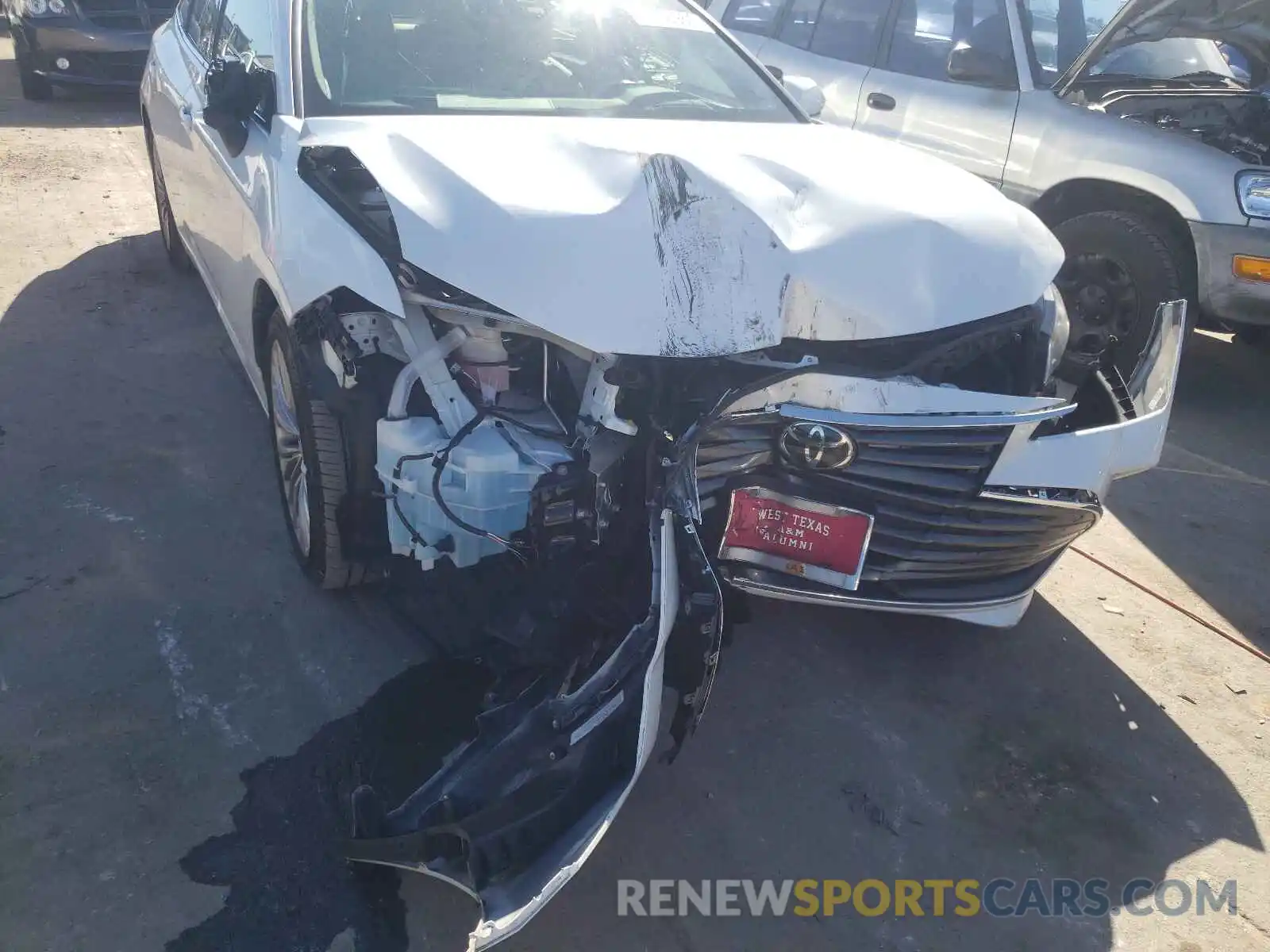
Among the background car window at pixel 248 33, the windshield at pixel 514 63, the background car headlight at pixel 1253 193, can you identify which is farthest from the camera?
the background car headlight at pixel 1253 193

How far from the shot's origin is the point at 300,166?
260cm

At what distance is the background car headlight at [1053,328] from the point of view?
256 cm

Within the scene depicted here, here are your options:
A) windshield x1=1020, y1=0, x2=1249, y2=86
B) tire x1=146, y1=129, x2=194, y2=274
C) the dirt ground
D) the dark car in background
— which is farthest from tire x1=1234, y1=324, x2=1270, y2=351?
the dark car in background

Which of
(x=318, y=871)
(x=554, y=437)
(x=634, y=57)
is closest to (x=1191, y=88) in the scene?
(x=634, y=57)

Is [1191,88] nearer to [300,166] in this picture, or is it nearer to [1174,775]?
[1174,775]

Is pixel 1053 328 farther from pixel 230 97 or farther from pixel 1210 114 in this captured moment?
pixel 1210 114

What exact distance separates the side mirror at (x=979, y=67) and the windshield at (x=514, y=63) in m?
1.77

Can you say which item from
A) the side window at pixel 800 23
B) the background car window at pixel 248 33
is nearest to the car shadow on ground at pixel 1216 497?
the side window at pixel 800 23

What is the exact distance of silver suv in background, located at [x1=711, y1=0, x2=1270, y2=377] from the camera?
4359 mm

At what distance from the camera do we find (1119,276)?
4711 millimetres

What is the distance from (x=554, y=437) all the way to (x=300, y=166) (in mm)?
985

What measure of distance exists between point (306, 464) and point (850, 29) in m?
4.57

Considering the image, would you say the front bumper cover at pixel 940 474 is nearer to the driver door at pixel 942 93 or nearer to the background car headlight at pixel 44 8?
the driver door at pixel 942 93

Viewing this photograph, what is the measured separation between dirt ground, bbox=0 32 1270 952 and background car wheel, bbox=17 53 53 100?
22.1ft
